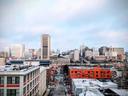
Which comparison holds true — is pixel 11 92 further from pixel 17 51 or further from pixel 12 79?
pixel 17 51

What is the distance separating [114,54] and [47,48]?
9331 millimetres

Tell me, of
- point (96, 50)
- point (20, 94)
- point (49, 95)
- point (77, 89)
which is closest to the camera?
point (20, 94)

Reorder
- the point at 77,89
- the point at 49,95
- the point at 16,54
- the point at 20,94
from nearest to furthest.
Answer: the point at 20,94
the point at 77,89
the point at 49,95
the point at 16,54

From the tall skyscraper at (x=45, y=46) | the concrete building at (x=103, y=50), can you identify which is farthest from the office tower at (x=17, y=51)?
the concrete building at (x=103, y=50)

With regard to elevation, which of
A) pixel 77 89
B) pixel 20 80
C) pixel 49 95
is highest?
pixel 20 80

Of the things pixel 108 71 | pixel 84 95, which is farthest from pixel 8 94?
pixel 108 71

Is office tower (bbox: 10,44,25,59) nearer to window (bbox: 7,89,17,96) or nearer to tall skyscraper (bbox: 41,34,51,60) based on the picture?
tall skyscraper (bbox: 41,34,51,60)

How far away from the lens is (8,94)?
4.64 m

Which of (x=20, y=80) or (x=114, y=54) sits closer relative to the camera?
(x=20, y=80)

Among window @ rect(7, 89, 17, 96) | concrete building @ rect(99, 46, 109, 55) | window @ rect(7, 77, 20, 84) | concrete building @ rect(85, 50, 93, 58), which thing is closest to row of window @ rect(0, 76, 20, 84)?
window @ rect(7, 77, 20, 84)

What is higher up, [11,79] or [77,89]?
[11,79]

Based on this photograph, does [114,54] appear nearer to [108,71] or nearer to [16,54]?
[16,54]

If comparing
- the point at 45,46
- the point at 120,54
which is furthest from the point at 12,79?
the point at 45,46

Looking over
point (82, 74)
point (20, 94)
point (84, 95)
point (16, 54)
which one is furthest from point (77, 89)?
point (16, 54)
